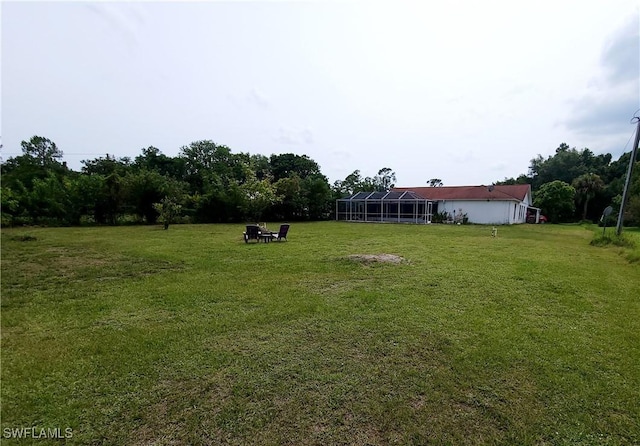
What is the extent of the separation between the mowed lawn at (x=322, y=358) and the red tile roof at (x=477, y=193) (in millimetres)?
20334

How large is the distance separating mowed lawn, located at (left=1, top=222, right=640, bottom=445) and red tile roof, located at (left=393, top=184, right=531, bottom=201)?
2033 cm

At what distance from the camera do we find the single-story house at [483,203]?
24.7 metres

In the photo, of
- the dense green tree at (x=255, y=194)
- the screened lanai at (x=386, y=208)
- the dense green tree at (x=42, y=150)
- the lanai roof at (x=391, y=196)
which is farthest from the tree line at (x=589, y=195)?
the dense green tree at (x=42, y=150)

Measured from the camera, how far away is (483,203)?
25297mm

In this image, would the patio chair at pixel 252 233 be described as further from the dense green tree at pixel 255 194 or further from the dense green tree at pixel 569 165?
the dense green tree at pixel 569 165

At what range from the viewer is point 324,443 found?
7.11 ft

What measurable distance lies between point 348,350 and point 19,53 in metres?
9.75

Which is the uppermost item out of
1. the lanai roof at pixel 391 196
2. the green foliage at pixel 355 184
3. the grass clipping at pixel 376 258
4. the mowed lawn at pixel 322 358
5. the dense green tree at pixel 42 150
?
the dense green tree at pixel 42 150

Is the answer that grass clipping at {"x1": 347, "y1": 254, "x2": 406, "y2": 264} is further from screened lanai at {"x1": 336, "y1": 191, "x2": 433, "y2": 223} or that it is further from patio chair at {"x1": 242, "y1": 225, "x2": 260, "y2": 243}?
screened lanai at {"x1": 336, "y1": 191, "x2": 433, "y2": 223}

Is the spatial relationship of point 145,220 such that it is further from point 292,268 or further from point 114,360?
point 114,360

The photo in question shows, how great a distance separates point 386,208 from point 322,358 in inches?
1017

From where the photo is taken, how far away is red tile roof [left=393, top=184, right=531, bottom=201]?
25.3m

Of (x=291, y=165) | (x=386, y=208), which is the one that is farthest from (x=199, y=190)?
(x=386, y=208)

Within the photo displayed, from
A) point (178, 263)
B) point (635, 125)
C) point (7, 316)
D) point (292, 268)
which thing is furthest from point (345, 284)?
point (635, 125)
